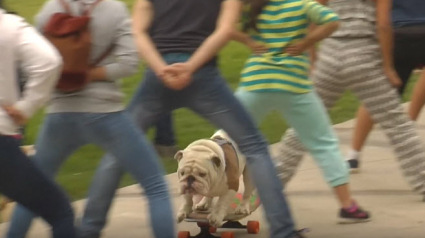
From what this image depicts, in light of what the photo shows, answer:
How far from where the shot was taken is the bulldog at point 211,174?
17.5ft

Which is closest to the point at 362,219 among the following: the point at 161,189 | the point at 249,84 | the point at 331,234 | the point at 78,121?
the point at 331,234

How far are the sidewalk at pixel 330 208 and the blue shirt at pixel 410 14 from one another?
1052 mm

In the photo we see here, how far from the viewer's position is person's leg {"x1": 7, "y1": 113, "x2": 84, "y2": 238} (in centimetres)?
487

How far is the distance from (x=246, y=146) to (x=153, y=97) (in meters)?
0.51

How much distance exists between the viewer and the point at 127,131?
4.84 meters

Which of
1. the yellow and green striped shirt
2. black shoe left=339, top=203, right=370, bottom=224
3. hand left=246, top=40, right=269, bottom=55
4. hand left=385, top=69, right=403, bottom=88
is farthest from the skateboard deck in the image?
hand left=385, top=69, right=403, bottom=88

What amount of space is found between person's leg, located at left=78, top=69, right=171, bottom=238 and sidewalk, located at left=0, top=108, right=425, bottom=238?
0.58 meters

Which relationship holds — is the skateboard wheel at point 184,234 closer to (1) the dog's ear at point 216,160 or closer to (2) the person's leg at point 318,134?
(1) the dog's ear at point 216,160

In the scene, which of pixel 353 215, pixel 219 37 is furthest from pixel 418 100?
pixel 219 37

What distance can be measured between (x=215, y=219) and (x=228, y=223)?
390 millimetres

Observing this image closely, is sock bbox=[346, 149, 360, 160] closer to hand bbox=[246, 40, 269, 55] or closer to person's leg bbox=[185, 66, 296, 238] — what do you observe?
hand bbox=[246, 40, 269, 55]

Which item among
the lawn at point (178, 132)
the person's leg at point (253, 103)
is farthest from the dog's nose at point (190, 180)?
the lawn at point (178, 132)

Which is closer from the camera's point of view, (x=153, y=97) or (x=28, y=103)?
(x=28, y=103)

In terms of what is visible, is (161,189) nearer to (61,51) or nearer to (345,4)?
(61,51)
